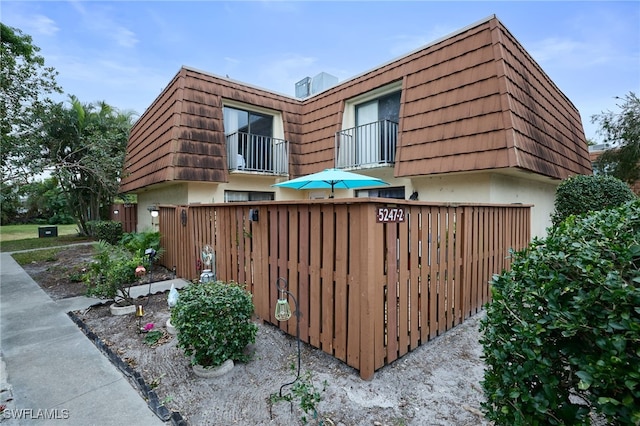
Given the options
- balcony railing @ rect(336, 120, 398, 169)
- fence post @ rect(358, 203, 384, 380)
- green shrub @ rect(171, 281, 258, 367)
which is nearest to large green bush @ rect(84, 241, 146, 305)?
green shrub @ rect(171, 281, 258, 367)

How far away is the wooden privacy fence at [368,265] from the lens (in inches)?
109

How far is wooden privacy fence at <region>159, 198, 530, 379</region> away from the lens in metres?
2.77

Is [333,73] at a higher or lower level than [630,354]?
higher

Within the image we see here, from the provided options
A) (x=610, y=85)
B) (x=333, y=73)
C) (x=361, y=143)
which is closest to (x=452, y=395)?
(x=361, y=143)

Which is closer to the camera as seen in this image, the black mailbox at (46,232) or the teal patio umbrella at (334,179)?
the teal patio umbrella at (334,179)

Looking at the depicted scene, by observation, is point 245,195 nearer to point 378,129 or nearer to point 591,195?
point 378,129

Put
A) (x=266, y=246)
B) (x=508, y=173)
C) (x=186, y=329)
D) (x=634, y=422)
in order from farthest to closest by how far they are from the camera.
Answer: (x=508, y=173) → (x=266, y=246) → (x=186, y=329) → (x=634, y=422)

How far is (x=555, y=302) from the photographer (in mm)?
1382

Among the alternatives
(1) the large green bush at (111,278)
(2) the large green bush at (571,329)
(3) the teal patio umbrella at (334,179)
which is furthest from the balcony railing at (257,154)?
(2) the large green bush at (571,329)

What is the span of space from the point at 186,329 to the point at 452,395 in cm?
247

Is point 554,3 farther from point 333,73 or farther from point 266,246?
point 266,246

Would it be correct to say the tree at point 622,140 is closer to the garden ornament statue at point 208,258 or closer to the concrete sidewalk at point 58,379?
the garden ornament statue at point 208,258

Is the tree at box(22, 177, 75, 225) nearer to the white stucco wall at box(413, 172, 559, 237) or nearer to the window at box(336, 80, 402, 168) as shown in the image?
the window at box(336, 80, 402, 168)

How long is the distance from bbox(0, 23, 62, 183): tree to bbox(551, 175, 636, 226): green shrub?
15.8 meters
